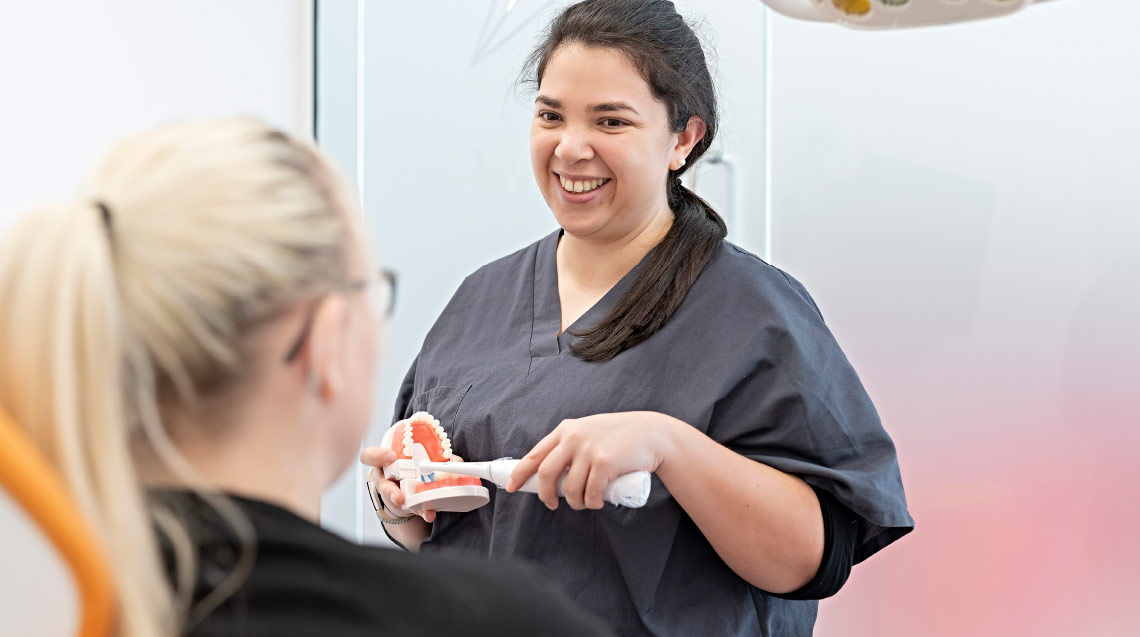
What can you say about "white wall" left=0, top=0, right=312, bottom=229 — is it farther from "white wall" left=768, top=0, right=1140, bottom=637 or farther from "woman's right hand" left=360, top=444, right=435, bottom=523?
"white wall" left=768, top=0, right=1140, bottom=637

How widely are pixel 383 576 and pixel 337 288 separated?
0.19 metres

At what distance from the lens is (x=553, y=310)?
58.6 inches

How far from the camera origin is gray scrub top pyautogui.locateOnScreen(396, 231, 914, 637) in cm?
128

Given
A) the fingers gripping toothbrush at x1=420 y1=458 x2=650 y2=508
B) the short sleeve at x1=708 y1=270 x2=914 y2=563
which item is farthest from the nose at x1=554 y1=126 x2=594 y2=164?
the fingers gripping toothbrush at x1=420 y1=458 x2=650 y2=508

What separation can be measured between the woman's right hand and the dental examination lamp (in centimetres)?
72

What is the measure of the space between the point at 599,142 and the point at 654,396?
318mm

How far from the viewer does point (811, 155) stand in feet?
6.89

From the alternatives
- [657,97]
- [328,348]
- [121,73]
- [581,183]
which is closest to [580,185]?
[581,183]

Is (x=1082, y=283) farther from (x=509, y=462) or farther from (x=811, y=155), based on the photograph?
(x=509, y=462)

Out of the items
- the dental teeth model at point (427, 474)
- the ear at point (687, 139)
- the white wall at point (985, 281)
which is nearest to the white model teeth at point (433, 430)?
the dental teeth model at point (427, 474)

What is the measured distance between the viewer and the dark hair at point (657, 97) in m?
1.38

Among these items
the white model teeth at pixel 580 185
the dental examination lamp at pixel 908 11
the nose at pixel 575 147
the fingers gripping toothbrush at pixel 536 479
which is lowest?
the fingers gripping toothbrush at pixel 536 479

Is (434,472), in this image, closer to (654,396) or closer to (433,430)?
(433,430)

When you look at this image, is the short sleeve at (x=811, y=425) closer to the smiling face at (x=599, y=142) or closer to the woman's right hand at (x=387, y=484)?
the smiling face at (x=599, y=142)
